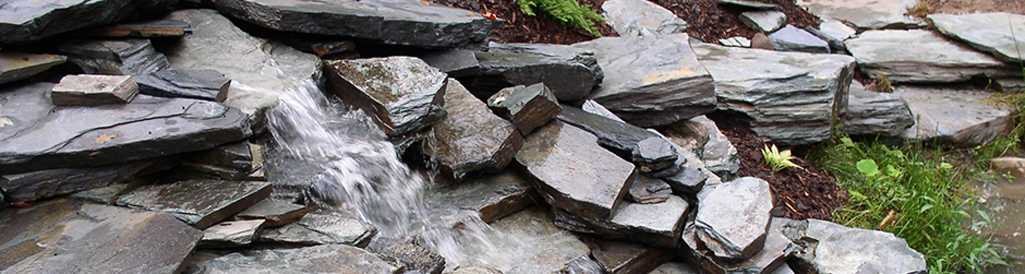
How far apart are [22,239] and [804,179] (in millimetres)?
5083

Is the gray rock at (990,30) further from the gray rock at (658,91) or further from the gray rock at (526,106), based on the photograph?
the gray rock at (526,106)

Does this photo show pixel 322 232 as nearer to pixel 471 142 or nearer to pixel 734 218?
pixel 471 142

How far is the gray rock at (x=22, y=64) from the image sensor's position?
10.6ft

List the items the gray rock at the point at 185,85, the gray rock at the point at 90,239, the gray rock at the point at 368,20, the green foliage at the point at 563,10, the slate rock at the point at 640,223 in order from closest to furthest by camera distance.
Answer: the gray rock at the point at 90,239 → the gray rock at the point at 185,85 → the slate rock at the point at 640,223 → the gray rock at the point at 368,20 → the green foliage at the point at 563,10

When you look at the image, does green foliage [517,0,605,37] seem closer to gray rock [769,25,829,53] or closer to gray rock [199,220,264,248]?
gray rock [769,25,829,53]

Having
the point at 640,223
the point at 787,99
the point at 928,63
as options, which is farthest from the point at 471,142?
the point at 928,63

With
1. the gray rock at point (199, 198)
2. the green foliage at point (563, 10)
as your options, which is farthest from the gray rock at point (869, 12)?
the gray rock at point (199, 198)

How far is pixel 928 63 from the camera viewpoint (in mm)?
8141

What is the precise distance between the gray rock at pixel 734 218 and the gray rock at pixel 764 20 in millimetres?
4612

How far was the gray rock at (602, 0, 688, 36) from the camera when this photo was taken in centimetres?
739

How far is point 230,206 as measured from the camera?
10.1 feet

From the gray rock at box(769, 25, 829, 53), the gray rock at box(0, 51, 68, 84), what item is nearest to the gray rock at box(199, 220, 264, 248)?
the gray rock at box(0, 51, 68, 84)

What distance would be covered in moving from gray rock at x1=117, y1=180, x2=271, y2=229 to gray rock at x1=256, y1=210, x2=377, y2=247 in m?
0.18

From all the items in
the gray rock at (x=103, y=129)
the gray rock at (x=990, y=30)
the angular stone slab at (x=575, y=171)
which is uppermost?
the gray rock at (x=103, y=129)
